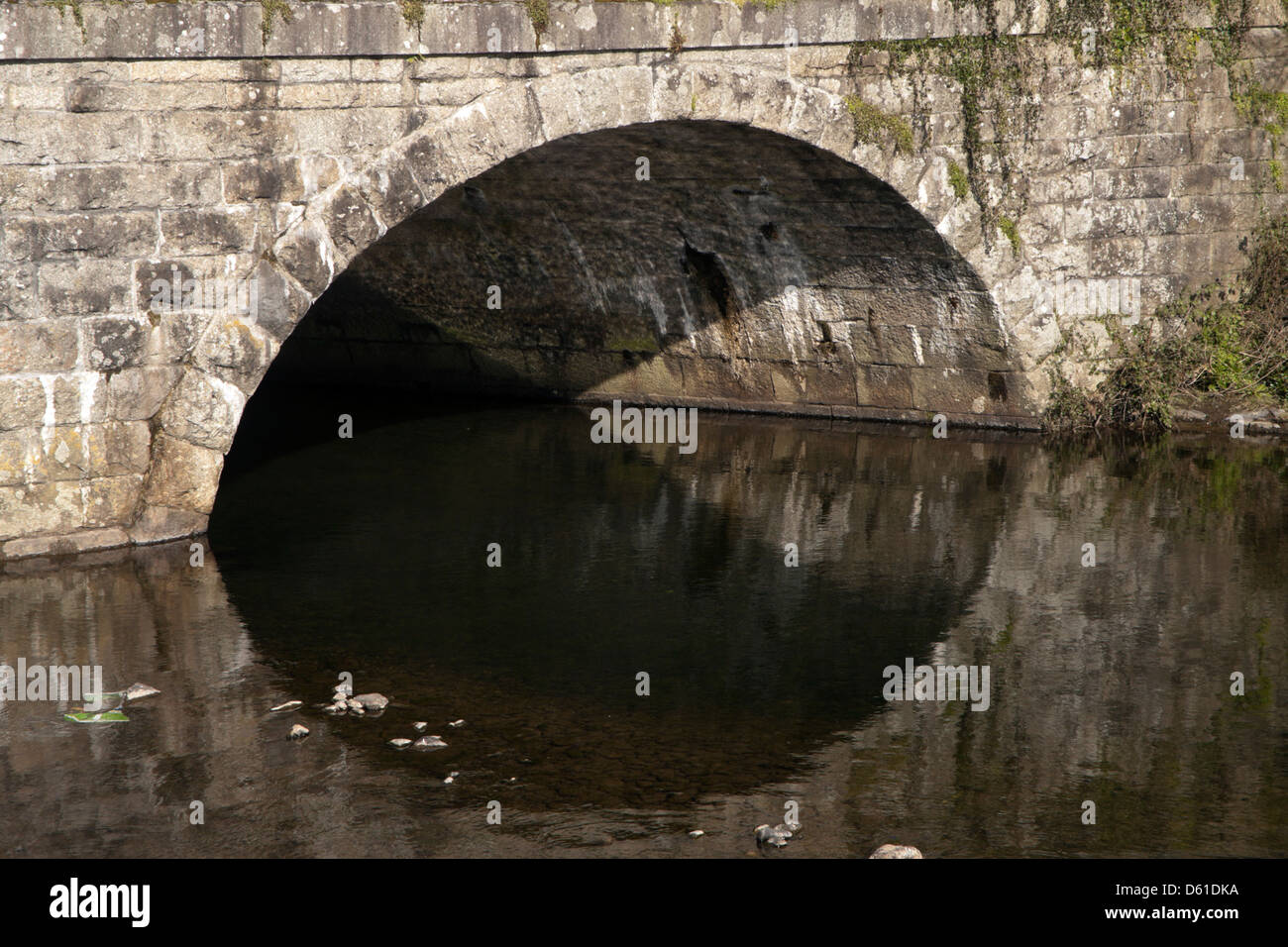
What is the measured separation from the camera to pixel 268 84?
817 centimetres

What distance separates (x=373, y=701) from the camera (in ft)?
20.8

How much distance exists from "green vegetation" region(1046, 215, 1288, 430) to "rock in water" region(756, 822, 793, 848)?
7435 mm

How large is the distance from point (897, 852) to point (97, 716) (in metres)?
3.42

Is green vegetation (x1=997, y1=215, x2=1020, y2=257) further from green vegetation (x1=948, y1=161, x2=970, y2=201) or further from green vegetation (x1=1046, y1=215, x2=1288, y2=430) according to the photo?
green vegetation (x1=1046, y1=215, x2=1288, y2=430)

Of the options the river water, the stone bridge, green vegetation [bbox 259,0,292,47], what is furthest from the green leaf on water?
green vegetation [bbox 259,0,292,47]

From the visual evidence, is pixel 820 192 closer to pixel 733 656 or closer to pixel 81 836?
pixel 733 656

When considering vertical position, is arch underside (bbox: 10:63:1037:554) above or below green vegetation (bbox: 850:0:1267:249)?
below

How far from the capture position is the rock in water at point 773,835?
5.01 meters

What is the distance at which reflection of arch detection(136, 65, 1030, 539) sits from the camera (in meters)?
8.34

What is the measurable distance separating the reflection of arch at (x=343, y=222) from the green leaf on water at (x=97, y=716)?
2.36 m

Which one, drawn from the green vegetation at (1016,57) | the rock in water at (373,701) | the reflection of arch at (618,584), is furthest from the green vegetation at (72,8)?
the green vegetation at (1016,57)

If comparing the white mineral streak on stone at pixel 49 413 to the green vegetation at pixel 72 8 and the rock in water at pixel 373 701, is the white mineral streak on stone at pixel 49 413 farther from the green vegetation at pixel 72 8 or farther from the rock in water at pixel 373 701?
the rock in water at pixel 373 701

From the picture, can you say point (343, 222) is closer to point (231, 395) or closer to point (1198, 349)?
point (231, 395)

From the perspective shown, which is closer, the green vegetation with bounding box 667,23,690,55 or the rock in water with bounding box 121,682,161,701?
the rock in water with bounding box 121,682,161,701
